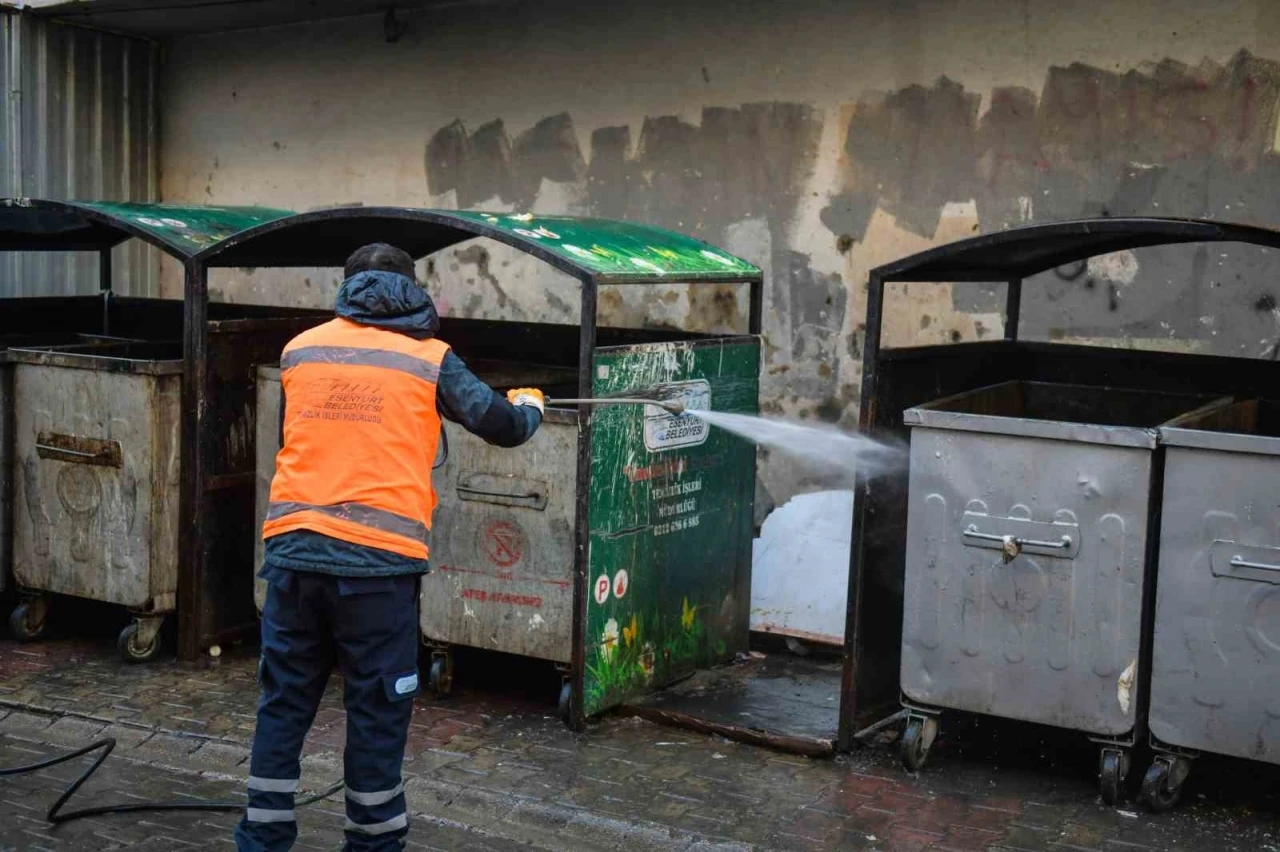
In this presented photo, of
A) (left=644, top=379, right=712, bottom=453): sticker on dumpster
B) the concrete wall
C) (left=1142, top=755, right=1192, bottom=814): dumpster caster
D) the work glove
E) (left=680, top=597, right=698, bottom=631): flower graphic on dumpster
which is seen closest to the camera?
the work glove

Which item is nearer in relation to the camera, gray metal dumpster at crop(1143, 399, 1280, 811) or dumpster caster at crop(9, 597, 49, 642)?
gray metal dumpster at crop(1143, 399, 1280, 811)

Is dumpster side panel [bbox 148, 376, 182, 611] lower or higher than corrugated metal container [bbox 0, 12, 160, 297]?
lower

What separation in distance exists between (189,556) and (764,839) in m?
3.45

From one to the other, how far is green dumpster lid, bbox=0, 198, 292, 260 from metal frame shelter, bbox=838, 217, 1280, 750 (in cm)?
314

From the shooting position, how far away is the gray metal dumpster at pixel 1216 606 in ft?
17.5

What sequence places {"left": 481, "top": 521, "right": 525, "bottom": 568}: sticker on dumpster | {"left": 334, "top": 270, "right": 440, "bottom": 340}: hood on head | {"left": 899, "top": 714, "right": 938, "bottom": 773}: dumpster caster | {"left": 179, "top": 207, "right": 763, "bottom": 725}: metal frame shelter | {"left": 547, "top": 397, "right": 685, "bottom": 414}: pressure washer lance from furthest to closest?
1. {"left": 481, "top": 521, "right": 525, "bottom": 568}: sticker on dumpster
2. {"left": 179, "top": 207, "right": 763, "bottom": 725}: metal frame shelter
3. {"left": 547, "top": 397, "right": 685, "bottom": 414}: pressure washer lance
4. {"left": 899, "top": 714, "right": 938, "bottom": 773}: dumpster caster
5. {"left": 334, "top": 270, "right": 440, "bottom": 340}: hood on head

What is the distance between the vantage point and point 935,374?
6.65 m

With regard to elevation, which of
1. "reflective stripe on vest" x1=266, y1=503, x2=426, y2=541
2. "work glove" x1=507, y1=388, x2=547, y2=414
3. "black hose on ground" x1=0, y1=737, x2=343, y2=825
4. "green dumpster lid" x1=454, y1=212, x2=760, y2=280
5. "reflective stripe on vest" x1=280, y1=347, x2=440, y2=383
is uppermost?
"green dumpster lid" x1=454, y1=212, x2=760, y2=280

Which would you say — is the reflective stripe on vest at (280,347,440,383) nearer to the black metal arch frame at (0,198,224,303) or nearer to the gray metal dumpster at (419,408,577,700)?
the gray metal dumpster at (419,408,577,700)

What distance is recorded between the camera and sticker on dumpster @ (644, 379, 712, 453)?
679 cm

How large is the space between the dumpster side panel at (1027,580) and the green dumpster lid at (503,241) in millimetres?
1531

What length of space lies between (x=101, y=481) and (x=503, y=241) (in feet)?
8.34

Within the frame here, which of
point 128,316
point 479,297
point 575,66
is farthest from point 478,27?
point 128,316

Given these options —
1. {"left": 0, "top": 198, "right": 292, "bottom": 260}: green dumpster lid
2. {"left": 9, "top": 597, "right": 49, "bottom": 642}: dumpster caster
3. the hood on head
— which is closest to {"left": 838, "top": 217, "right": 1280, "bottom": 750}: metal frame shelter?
the hood on head
